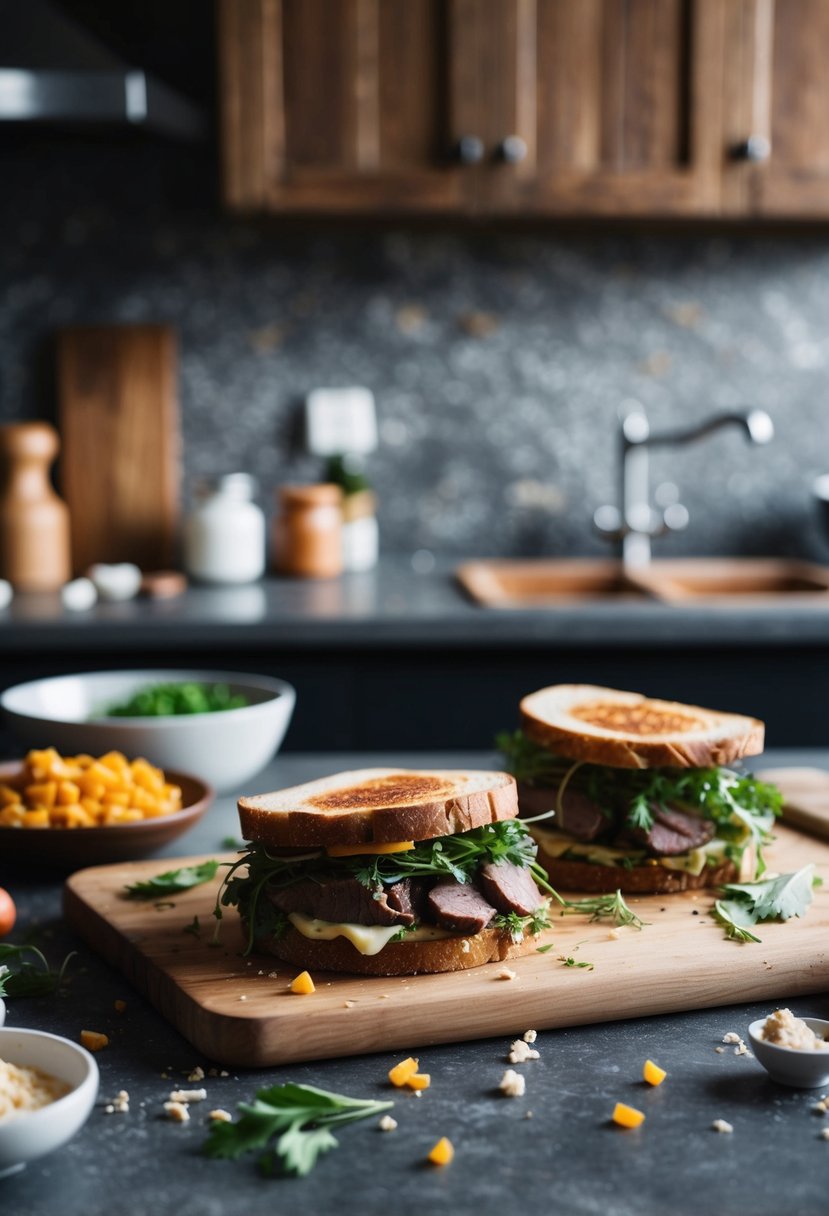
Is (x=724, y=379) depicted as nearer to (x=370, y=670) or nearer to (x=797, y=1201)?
(x=370, y=670)

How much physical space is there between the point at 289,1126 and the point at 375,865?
1.10 ft

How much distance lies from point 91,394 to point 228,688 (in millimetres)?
1863

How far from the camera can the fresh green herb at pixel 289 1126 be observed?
959 millimetres

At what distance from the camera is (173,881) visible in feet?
5.01

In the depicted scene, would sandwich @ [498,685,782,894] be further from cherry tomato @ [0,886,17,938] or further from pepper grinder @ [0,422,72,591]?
pepper grinder @ [0,422,72,591]

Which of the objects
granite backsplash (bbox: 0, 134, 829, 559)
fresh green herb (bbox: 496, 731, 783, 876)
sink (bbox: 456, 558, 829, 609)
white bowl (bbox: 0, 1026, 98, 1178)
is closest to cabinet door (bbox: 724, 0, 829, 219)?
granite backsplash (bbox: 0, 134, 829, 559)

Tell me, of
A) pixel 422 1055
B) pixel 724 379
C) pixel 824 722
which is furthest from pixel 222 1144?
pixel 724 379

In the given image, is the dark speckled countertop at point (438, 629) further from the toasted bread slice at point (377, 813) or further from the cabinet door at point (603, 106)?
the toasted bread slice at point (377, 813)

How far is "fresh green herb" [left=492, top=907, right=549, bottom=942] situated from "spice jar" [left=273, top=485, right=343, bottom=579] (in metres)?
2.31

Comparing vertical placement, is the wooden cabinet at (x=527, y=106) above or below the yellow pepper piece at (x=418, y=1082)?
above

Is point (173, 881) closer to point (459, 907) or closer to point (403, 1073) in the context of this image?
point (459, 907)

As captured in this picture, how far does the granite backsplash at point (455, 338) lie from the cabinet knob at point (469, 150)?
43cm

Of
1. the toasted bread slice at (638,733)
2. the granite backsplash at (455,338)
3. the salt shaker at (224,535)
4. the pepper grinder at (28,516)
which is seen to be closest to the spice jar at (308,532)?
the salt shaker at (224,535)

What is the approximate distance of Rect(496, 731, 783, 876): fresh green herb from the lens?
1.55m
